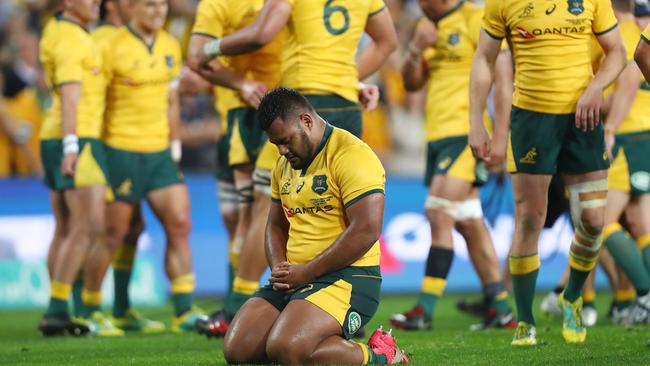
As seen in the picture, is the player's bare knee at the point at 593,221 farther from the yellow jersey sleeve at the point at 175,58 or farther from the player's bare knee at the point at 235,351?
the yellow jersey sleeve at the point at 175,58

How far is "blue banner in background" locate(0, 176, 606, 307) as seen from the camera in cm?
1389

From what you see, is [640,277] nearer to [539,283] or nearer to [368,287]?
[368,287]

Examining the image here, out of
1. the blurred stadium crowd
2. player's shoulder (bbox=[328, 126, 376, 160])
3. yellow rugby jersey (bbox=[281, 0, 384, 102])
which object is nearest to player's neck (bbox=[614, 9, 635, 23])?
yellow rugby jersey (bbox=[281, 0, 384, 102])

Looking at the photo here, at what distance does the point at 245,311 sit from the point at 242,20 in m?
3.21

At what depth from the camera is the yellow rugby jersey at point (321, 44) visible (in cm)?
856

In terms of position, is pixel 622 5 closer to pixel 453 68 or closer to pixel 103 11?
pixel 453 68

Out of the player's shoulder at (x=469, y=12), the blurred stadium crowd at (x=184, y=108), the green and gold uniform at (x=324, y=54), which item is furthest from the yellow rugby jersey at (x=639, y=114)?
the blurred stadium crowd at (x=184, y=108)

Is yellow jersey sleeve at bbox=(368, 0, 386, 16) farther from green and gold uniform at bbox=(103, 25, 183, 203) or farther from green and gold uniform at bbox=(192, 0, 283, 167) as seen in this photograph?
green and gold uniform at bbox=(103, 25, 183, 203)

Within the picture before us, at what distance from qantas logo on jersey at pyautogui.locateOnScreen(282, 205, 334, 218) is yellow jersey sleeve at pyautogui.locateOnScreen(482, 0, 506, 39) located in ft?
6.29

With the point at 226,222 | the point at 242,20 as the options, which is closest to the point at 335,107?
the point at 242,20

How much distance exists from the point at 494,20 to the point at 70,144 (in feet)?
13.1

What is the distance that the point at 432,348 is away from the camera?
26.5 ft

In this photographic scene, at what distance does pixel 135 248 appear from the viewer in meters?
11.1

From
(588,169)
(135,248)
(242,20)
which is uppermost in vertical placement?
(242,20)
